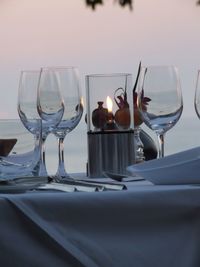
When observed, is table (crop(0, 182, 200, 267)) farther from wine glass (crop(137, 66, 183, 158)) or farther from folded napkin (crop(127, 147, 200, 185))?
wine glass (crop(137, 66, 183, 158))

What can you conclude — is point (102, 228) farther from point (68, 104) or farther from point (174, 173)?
point (68, 104)

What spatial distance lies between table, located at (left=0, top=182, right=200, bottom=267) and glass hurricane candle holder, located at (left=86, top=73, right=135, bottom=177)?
0.34m

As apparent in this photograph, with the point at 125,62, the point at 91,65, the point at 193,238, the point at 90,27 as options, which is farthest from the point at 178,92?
the point at 90,27

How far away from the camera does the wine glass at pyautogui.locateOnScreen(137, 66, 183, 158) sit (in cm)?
157

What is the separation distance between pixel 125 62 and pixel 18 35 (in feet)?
7.29

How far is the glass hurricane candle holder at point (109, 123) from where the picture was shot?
1.52 metres

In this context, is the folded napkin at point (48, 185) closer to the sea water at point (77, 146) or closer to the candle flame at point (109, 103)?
the candle flame at point (109, 103)

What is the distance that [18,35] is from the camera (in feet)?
18.8

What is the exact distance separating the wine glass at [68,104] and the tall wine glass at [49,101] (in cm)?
1

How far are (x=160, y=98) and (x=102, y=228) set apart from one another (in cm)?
50

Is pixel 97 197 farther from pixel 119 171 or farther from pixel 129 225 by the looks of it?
pixel 119 171

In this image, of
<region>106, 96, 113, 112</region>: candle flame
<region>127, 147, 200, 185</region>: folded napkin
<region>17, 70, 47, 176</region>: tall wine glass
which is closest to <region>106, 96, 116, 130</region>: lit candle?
<region>106, 96, 113, 112</region>: candle flame

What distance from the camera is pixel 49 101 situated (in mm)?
1583

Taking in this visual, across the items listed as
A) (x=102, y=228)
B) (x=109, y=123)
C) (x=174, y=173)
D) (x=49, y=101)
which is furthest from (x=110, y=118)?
(x=102, y=228)
